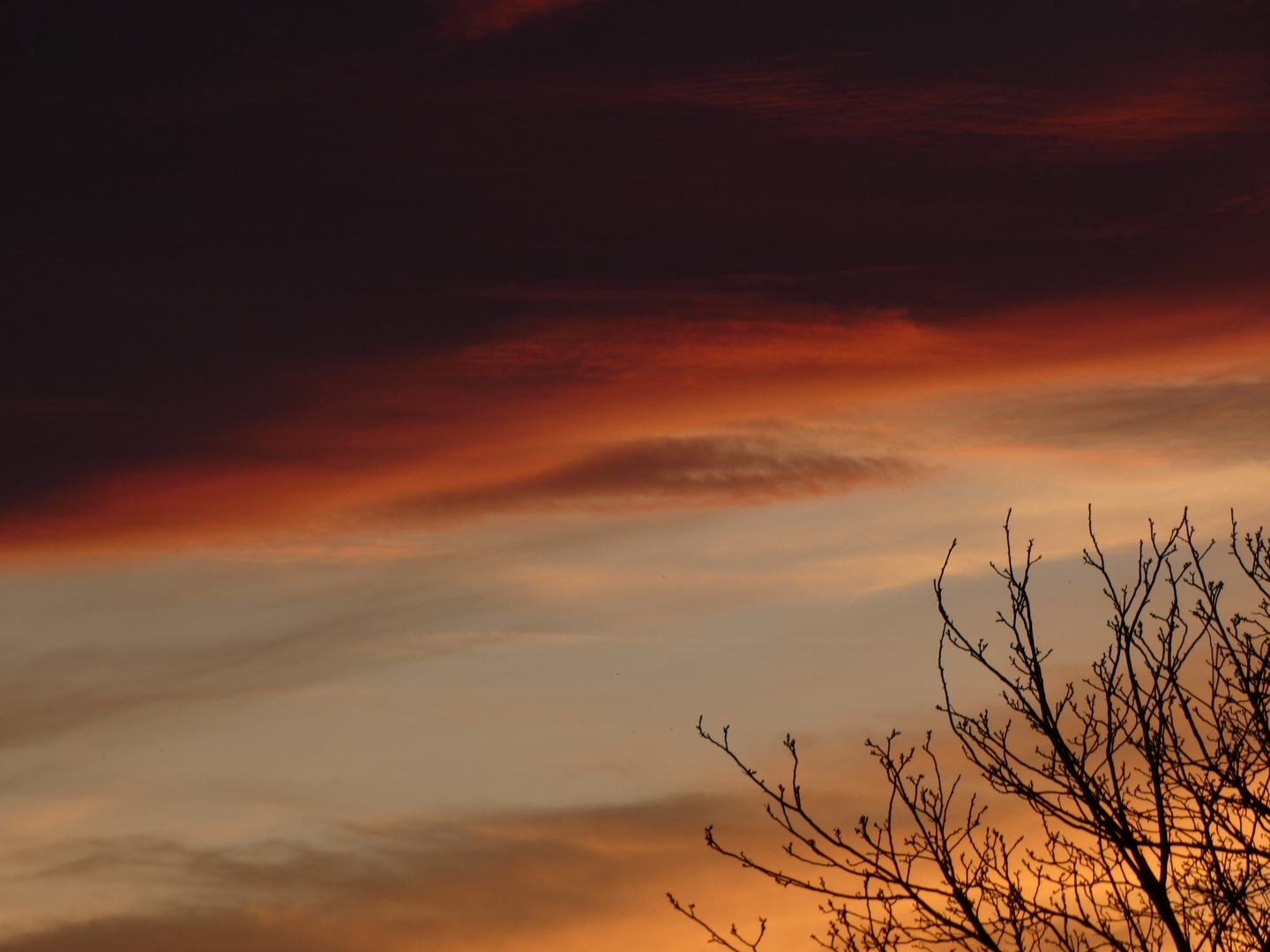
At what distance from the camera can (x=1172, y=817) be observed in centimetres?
991

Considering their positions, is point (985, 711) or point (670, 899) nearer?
point (985, 711)

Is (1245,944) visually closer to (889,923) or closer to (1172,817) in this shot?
(1172,817)

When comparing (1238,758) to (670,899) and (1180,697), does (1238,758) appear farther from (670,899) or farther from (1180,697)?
(670,899)

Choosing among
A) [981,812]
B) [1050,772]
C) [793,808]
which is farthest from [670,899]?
[1050,772]

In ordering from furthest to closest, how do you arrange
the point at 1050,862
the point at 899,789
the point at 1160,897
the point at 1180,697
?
the point at 1050,862 → the point at 899,789 → the point at 1180,697 → the point at 1160,897

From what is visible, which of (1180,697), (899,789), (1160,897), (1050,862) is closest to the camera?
(1160,897)

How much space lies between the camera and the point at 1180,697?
9.54 m

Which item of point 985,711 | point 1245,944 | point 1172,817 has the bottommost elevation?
point 1245,944

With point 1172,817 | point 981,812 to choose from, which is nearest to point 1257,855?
point 1172,817

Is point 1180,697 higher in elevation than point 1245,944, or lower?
higher

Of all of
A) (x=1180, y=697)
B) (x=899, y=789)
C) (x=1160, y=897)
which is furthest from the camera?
(x=899, y=789)

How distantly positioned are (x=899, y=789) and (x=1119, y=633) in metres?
1.92

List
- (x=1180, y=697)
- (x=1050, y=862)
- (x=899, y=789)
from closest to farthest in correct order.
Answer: (x=1180, y=697), (x=899, y=789), (x=1050, y=862)

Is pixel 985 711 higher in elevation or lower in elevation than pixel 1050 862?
higher
